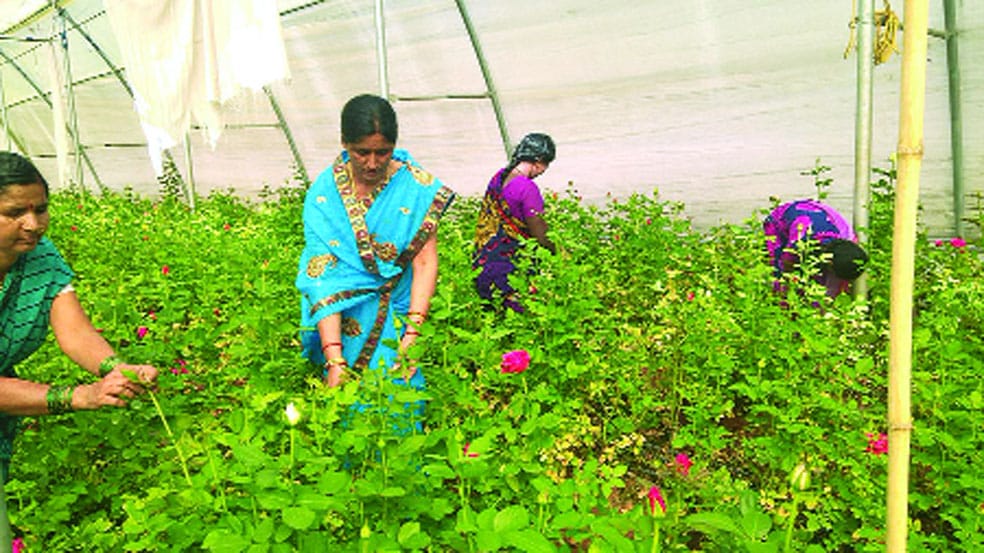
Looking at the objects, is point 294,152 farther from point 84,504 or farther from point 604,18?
point 84,504

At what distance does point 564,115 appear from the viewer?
604cm

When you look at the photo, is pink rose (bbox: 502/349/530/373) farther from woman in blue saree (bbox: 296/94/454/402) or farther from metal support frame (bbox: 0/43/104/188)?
metal support frame (bbox: 0/43/104/188)

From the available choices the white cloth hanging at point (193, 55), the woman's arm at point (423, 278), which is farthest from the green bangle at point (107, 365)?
the white cloth hanging at point (193, 55)

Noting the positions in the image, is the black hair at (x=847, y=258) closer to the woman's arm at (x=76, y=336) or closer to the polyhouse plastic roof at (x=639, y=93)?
the polyhouse plastic roof at (x=639, y=93)

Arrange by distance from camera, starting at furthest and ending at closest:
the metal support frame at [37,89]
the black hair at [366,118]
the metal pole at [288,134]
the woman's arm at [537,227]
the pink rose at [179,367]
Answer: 1. the metal support frame at [37,89]
2. the metal pole at [288,134]
3. the woman's arm at [537,227]
4. the pink rose at [179,367]
5. the black hair at [366,118]

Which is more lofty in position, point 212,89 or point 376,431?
point 212,89

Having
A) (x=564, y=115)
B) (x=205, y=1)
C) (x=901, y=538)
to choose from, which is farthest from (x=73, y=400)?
(x=564, y=115)

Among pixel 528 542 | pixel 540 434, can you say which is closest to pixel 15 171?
pixel 540 434

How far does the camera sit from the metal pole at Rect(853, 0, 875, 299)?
9.27ft

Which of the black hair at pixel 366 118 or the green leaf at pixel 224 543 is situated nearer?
the green leaf at pixel 224 543

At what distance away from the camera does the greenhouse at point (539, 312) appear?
132cm

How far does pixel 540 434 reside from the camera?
5.19 ft

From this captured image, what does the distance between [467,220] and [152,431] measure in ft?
13.0

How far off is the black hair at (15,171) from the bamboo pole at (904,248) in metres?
1.87
